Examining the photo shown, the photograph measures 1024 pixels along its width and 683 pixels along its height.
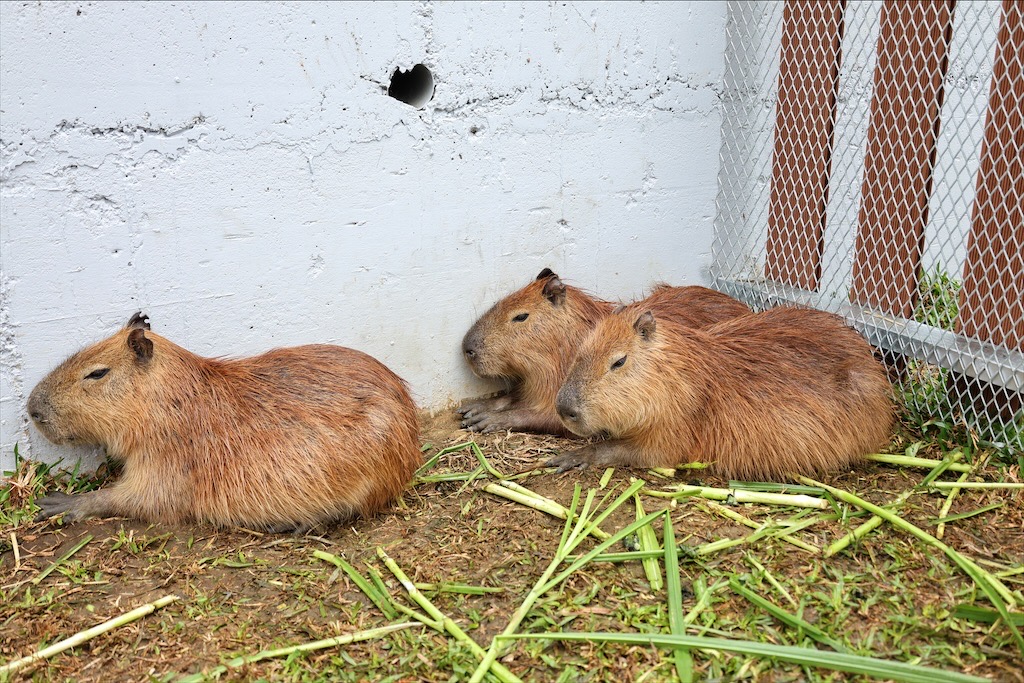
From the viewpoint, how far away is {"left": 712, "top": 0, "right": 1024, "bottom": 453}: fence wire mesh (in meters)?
3.71

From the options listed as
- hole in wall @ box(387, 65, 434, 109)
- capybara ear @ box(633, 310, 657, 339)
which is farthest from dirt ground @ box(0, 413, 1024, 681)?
hole in wall @ box(387, 65, 434, 109)

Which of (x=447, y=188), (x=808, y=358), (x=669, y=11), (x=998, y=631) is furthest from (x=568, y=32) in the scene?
(x=998, y=631)

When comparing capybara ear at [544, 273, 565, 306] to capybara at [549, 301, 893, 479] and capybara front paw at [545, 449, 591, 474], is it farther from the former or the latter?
capybara front paw at [545, 449, 591, 474]

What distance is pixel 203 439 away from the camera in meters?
3.24

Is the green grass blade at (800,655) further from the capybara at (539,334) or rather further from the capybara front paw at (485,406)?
the capybara front paw at (485,406)

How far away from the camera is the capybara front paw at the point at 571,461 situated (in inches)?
145

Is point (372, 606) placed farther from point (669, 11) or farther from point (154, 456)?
point (669, 11)

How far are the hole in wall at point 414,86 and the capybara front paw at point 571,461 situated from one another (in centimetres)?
163

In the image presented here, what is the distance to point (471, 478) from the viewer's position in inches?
144

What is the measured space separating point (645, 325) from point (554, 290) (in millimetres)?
708

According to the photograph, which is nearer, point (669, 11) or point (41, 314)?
point (41, 314)

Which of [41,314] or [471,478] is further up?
[41,314]

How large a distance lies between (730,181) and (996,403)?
176 cm

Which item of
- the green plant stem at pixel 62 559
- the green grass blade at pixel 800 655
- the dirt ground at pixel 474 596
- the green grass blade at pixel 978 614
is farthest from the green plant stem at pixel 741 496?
the green plant stem at pixel 62 559
